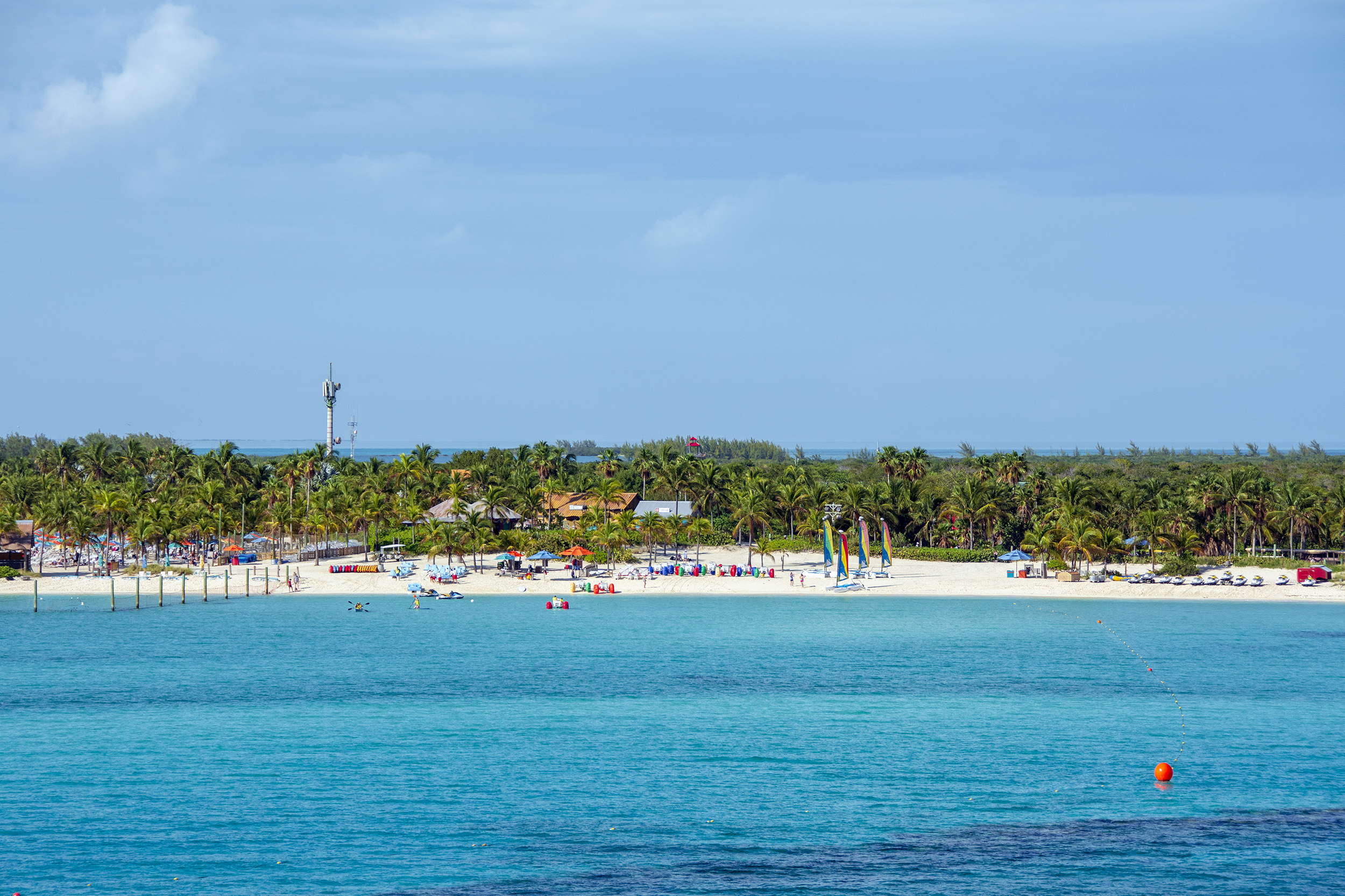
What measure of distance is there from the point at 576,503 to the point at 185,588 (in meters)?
46.8

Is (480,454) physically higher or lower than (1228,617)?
higher

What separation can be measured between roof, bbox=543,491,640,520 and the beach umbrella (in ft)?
128

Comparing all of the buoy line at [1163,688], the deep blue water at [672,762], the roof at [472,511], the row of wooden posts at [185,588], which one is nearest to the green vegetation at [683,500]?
the roof at [472,511]

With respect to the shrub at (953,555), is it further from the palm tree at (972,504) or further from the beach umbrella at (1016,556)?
the beach umbrella at (1016,556)

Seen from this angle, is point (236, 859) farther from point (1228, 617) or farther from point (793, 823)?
point (1228, 617)

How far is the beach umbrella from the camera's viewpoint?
104250 millimetres

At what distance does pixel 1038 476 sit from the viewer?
117500 mm

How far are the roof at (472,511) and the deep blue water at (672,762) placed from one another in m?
46.4

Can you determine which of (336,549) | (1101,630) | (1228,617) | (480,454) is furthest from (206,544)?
(1228,617)

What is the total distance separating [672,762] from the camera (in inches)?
1687

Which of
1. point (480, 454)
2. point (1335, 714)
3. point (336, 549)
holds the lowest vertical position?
point (1335, 714)

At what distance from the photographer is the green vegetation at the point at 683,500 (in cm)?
10169

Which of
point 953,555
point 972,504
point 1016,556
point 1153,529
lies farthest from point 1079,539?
point 953,555

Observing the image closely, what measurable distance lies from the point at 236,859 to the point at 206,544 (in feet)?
287
